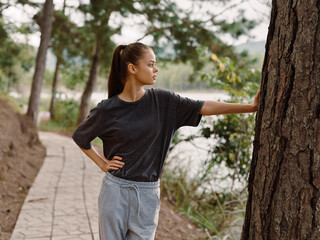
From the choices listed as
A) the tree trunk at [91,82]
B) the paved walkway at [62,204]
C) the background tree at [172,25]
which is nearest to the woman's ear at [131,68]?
the paved walkway at [62,204]

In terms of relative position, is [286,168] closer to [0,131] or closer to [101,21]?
[0,131]

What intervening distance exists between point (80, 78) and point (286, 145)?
1460cm

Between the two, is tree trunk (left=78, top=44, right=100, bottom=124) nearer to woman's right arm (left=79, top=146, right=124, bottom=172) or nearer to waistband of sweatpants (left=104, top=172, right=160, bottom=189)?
woman's right arm (left=79, top=146, right=124, bottom=172)

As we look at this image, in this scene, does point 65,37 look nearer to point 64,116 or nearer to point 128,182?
point 64,116

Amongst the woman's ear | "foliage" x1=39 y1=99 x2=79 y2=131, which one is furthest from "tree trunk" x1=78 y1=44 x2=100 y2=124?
the woman's ear

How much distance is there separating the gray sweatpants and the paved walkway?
4.89 feet

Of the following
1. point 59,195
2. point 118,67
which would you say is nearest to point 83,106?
point 59,195

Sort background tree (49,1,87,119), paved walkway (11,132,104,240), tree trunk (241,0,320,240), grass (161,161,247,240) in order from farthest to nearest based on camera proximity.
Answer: background tree (49,1,87,119) < grass (161,161,247,240) < paved walkway (11,132,104,240) < tree trunk (241,0,320,240)

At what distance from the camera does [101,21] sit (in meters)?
10.2

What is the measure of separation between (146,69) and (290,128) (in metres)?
0.79

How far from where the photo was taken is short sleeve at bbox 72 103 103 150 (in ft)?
6.53

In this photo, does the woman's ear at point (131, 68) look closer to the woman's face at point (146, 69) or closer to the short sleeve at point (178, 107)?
the woman's face at point (146, 69)

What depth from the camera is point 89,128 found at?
204cm

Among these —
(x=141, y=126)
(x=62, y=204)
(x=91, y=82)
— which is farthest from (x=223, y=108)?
(x=91, y=82)
